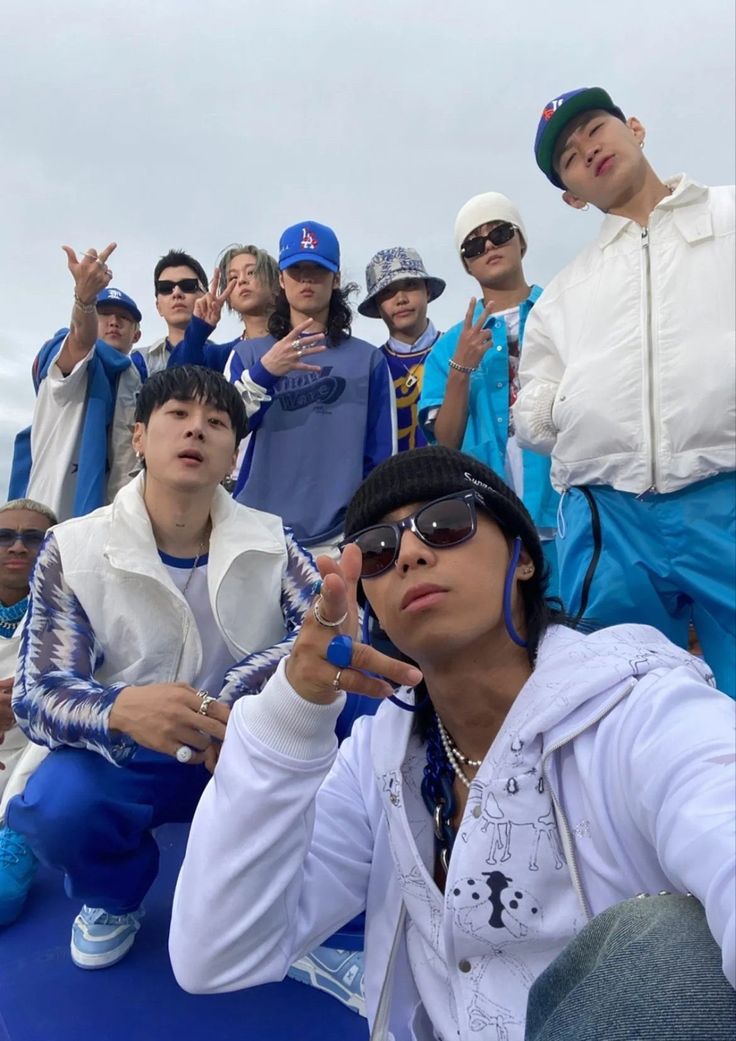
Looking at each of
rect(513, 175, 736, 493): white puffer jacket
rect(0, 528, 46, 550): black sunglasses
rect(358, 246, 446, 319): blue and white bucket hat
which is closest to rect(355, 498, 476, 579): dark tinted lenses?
rect(513, 175, 736, 493): white puffer jacket

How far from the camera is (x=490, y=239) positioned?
12.2 ft

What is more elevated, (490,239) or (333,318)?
(490,239)

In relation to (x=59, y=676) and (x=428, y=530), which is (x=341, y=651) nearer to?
(x=428, y=530)

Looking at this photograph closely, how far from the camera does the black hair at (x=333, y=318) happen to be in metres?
3.93

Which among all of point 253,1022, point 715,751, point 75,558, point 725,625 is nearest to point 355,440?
point 75,558

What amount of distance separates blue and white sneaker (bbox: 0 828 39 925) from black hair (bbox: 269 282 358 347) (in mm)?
2620

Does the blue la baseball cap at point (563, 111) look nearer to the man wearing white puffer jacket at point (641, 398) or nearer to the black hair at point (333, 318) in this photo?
the man wearing white puffer jacket at point (641, 398)

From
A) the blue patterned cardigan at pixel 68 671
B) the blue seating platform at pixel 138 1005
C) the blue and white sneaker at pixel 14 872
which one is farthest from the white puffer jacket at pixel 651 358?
the blue and white sneaker at pixel 14 872

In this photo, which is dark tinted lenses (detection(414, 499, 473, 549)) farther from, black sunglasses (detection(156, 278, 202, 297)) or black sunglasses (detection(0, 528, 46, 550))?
black sunglasses (detection(156, 278, 202, 297))

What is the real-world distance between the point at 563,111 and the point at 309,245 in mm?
1652

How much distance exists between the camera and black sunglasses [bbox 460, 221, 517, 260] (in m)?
3.72

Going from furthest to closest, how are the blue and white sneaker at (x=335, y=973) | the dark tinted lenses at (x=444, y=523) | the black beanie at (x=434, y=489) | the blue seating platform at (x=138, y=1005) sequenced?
the blue and white sneaker at (x=335, y=973)
the blue seating platform at (x=138, y=1005)
the black beanie at (x=434, y=489)
the dark tinted lenses at (x=444, y=523)

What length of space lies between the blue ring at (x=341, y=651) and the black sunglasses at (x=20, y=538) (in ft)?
8.94

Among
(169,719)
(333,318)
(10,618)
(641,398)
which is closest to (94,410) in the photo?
(10,618)
